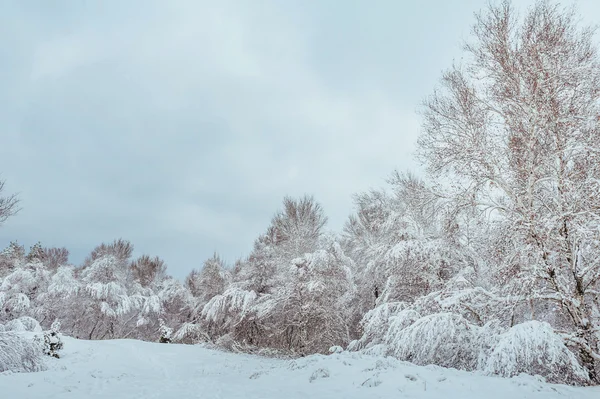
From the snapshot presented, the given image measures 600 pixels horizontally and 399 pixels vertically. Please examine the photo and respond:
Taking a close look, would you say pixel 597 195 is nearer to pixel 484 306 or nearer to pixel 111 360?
pixel 484 306

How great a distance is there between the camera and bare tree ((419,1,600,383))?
6.70 m

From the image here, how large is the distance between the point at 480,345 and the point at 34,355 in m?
11.0

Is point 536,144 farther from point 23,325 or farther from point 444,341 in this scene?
point 23,325

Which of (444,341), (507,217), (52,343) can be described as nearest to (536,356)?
(444,341)

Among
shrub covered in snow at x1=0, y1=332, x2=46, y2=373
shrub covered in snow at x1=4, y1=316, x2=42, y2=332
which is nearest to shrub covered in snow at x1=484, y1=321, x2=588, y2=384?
shrub covered in snow at x1=0, y1=332, x2=46, y2=373

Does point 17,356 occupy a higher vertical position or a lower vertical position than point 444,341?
lower

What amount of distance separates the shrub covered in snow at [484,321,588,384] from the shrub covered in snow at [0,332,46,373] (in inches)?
418

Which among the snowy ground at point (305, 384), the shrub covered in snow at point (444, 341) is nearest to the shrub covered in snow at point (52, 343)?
the snowy ground at point (305, 384)

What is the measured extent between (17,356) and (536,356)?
11.5 metres

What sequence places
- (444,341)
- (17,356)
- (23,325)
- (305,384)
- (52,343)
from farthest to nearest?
(23,325) < (52,343) < (17,356) < (444,341) < (305,384)

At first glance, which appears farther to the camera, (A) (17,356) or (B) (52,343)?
(B) (52,343)

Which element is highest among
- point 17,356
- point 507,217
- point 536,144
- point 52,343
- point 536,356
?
point 536,144

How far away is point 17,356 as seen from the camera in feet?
29.3

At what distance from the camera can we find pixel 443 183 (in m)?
8.47
